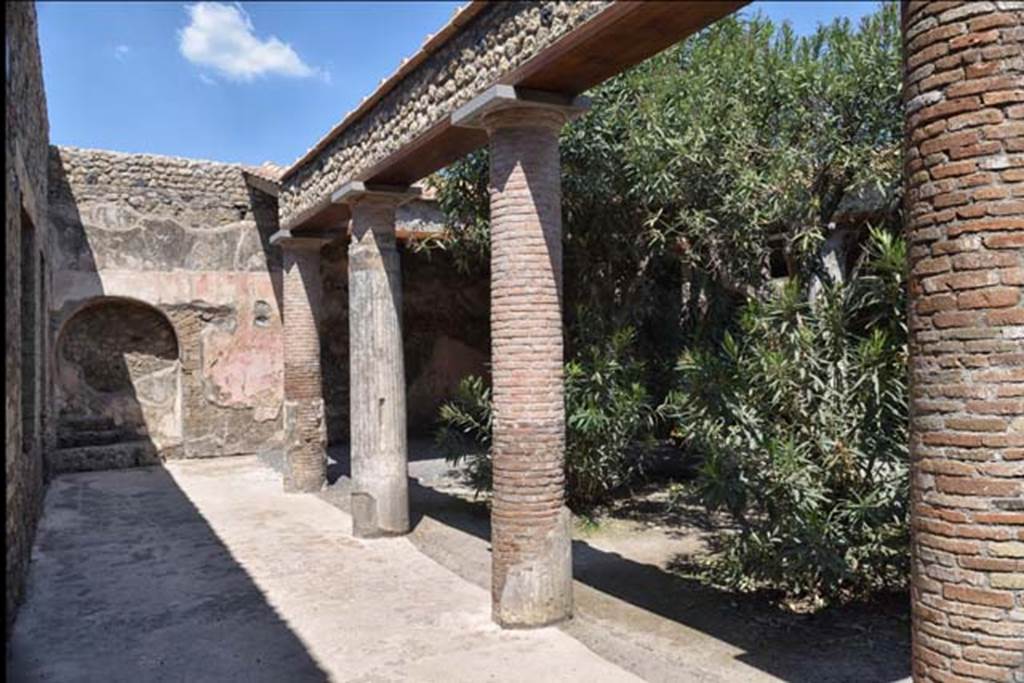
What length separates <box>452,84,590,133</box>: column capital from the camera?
15.3 ft

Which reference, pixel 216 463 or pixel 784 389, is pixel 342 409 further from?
pixel 784 389

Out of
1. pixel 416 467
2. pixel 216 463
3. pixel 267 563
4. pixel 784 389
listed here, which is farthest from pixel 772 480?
pixel 216 463

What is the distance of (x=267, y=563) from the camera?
6.48m

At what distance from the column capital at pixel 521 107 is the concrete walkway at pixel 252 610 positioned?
9.98 feet

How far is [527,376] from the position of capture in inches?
188

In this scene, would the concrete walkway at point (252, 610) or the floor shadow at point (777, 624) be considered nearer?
the floor shadow at point (777, 624)

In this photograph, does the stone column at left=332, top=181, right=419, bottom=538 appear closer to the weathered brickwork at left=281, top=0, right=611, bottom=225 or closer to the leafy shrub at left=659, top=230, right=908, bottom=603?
the weathered brickwork at left=281, top=0, right=611, bottom=225

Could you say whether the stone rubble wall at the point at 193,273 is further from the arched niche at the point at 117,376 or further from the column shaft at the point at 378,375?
the column shaft at the point at 378,375

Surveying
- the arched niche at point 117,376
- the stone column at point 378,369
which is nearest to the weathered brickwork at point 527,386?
the stone column at point 378,369

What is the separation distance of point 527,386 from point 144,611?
118 inches

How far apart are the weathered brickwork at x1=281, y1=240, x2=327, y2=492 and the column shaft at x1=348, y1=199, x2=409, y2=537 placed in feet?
7.35

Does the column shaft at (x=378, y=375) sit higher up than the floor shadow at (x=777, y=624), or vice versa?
the column shaft at (x=378, y=375)

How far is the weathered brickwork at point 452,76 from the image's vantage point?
4.34 m

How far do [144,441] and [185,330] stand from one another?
171 cm
